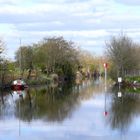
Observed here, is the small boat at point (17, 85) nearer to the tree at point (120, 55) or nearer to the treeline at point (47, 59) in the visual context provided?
the treeline at point (47, 59)

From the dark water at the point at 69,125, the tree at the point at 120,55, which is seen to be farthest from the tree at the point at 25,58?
the dark water at the point at 69,125

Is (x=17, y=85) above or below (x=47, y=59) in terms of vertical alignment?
below

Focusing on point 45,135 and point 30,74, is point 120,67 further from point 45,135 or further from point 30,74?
point 45,135

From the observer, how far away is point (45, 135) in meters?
16.2

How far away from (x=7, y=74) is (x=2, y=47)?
360cm

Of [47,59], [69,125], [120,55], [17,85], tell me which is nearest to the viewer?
[69,125]

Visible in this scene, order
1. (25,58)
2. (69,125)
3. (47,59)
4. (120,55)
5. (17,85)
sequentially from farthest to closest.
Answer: (47,59)
(25,58)
(120,55)
(17,85)
(69,125)

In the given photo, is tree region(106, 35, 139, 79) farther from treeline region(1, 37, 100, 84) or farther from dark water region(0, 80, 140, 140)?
dark water region(0, 80, 140, 140)

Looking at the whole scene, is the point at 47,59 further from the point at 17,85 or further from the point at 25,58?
the point at 17,85

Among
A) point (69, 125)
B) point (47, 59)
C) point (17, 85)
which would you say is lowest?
point (17, 85)

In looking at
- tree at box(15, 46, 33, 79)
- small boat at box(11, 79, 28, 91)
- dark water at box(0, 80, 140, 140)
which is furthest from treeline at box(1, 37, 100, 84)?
dark water at box(0, 80, 140, 140)

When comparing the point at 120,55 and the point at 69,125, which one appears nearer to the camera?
the point at 69,125

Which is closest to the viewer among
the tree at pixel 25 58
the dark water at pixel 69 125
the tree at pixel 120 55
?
the dark water at pixel 69 125

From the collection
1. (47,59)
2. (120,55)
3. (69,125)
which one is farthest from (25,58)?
A: (69,125)
